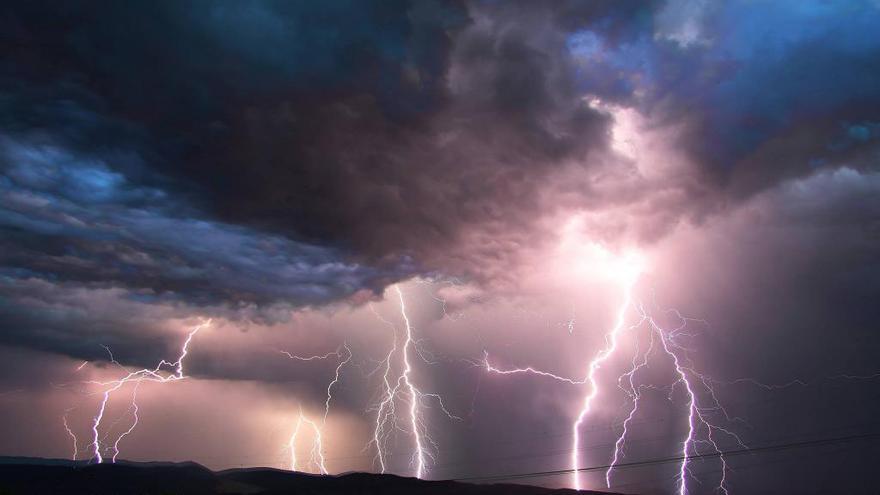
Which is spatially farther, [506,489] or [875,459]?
[875,459]

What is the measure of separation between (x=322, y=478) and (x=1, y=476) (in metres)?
17.3

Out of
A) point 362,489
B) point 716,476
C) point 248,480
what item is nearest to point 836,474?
point 716,476

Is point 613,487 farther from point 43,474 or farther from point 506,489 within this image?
point 43,474

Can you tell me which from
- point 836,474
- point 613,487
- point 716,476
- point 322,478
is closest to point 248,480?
point 322,478

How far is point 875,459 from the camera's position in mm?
62812

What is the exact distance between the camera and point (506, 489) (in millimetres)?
24938

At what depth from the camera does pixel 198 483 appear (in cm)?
2764

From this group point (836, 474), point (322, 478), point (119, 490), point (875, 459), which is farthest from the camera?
point (875, 459)

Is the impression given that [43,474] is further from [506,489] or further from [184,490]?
[506,489]

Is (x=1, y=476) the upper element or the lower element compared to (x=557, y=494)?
lower

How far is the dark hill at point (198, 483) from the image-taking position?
2469cm

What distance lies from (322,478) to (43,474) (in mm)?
15349

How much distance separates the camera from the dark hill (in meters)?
24.7

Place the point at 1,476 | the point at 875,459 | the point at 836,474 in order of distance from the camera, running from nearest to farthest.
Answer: the point at 1,476 < the point at 836,474 < the point at 875,459
